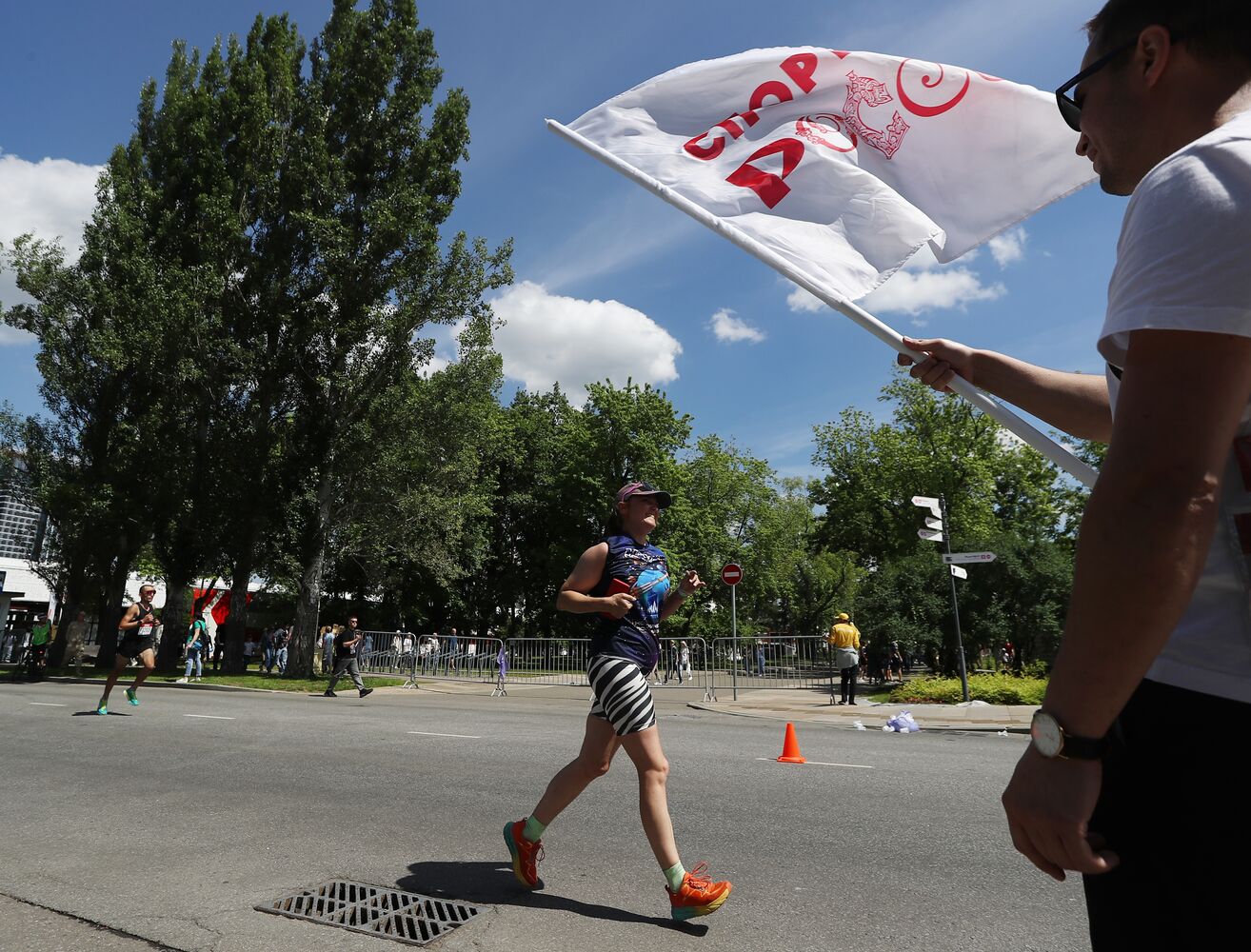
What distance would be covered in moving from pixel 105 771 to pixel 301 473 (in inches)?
769

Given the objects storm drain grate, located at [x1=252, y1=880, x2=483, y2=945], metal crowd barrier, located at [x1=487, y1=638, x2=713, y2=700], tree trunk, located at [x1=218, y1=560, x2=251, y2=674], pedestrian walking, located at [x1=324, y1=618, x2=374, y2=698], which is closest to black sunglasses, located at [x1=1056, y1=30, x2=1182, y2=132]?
storm drain grate, located at [x1=252, y1=880, x2=483, y2=945]

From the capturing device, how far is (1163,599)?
1066 millimetres

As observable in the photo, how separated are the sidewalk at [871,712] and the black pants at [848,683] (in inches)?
11.2

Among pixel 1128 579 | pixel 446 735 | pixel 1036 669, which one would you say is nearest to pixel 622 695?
pixel 1128 579

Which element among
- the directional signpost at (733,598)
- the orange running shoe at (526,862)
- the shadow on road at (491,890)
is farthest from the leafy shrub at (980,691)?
the orange running shoe at (526,862)

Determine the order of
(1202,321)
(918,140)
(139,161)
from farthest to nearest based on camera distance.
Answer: (139,161)
(918,140)
(1202,321)

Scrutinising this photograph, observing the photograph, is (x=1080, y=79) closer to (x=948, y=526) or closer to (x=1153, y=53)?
(x=1153, y=53)

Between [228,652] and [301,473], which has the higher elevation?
[301,473]

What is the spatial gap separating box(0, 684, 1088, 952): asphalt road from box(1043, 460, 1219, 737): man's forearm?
2.60 metres

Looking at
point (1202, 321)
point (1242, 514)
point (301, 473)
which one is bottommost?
point (1242, 514)

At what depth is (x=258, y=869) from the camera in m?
4.19

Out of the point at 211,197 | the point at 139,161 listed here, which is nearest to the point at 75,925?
the point at 211,197

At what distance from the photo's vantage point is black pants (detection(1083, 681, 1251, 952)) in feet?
3.69

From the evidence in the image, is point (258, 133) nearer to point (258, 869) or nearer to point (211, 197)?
point (211, 197)
